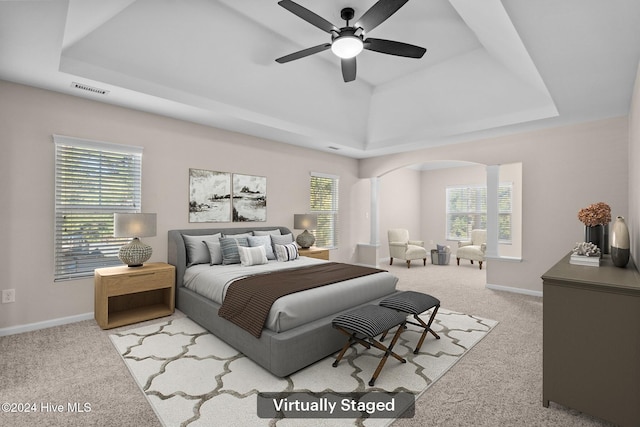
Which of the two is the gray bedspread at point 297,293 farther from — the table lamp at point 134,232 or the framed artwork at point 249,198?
the framed artwork at point 249,198

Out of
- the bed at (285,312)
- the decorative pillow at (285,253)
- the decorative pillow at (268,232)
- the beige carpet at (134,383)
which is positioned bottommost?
the beige carpet at (134,383)

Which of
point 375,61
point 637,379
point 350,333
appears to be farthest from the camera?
point 375,61

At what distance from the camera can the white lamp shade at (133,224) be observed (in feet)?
11.5

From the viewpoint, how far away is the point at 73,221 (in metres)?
3.60

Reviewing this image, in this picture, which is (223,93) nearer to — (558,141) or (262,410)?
(262,410)

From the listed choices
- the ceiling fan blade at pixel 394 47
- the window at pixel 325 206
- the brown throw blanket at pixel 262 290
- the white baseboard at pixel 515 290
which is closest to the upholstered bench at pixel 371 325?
the brown throw blanket at pixel 262 290

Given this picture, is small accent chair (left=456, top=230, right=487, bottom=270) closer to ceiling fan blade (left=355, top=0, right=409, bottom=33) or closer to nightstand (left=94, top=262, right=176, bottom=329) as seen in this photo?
ceiling fan blade (left=355, top=0, right=409, bottom=33)

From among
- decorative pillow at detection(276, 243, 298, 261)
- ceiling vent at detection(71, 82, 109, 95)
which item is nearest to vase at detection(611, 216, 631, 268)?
decorative pillow at detection(276, 243, 298, 261)

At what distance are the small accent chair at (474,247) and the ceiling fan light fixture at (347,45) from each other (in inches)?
228

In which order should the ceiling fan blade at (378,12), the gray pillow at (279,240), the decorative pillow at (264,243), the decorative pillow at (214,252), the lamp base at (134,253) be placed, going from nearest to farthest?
the ceiling fan blade at (378,12) → the lamp base at (134,253) → the decorative pillow at (214,252) → the decorative pillow at (264,243) → the gray pillow at (279,240)

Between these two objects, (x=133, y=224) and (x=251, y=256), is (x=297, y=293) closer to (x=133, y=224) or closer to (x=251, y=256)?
(x=251, y=256)

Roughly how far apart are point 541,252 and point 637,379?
11.4ft

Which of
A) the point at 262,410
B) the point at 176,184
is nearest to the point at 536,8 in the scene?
the point at 262,410

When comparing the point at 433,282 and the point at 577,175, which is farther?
the point at 433,282
